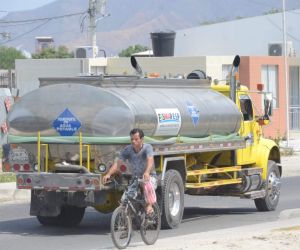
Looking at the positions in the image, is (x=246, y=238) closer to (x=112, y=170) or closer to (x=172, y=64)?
(x=112, y=170)

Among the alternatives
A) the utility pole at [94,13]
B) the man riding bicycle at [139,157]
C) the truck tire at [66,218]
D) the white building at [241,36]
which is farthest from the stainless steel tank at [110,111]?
the utility pole at [94,13]

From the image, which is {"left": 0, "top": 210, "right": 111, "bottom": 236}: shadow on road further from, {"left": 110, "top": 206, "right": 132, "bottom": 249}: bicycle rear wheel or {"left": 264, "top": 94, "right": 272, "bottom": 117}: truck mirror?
{"left": 264, "top": 94, "right": 272, "bottom": 117}: truck mirror

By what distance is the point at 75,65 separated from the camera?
44000mm

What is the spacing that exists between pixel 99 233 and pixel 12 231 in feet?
4.83

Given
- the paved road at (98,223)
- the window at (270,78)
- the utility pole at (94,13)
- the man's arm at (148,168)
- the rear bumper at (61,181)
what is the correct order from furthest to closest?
the utility pole at (94,13) < the window at (270,78) < the rear bumper at (61,181) < the paved road at (98,223) < the man's arm at (148,168)

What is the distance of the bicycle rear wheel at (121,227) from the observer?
13.9m

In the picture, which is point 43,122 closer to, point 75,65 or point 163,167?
point 163,167

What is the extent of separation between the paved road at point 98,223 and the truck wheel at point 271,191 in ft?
0.61

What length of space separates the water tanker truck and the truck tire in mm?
12

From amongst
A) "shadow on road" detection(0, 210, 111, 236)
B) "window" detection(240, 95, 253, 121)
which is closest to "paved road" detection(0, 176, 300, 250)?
"shadow on road" detection(0, 210, 111, 236)

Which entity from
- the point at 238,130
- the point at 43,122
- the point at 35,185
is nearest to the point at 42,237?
the point at 35,185

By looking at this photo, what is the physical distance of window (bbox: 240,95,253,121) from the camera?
19.5 meters

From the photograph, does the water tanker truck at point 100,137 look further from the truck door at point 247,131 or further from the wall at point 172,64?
the wall at point 172,64

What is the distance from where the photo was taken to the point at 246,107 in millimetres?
19656
